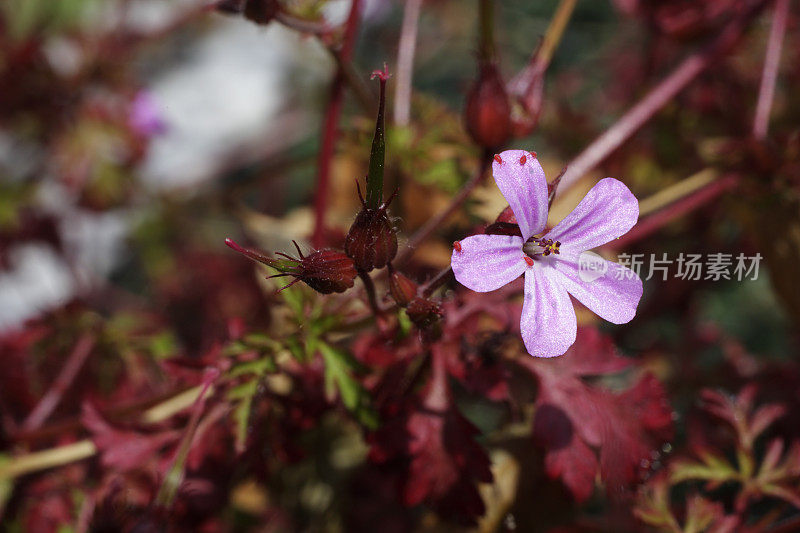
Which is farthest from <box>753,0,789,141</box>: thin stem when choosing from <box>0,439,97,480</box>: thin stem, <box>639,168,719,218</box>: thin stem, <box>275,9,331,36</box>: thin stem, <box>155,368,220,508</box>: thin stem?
<box>0,439,97,480</box>: thin stem

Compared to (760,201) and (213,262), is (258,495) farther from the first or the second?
(760,201)

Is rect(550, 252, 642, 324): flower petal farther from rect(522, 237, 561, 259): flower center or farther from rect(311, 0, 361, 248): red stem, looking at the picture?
rect(311, 0, 361, 248): red stem

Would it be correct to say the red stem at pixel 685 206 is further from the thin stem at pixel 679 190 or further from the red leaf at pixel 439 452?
the red leaf at pixel 439 452

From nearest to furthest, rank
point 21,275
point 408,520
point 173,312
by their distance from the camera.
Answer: point 408,520
point 173,312
point 21,275

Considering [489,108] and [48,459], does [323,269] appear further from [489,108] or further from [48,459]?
[48,459]

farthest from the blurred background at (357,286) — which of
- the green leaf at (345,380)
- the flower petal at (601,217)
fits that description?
the flower petal at (601,217)

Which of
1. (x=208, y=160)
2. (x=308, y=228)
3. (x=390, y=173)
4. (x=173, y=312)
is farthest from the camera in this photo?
(x=208, y=160)

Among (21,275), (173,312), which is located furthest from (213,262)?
(21,275)
